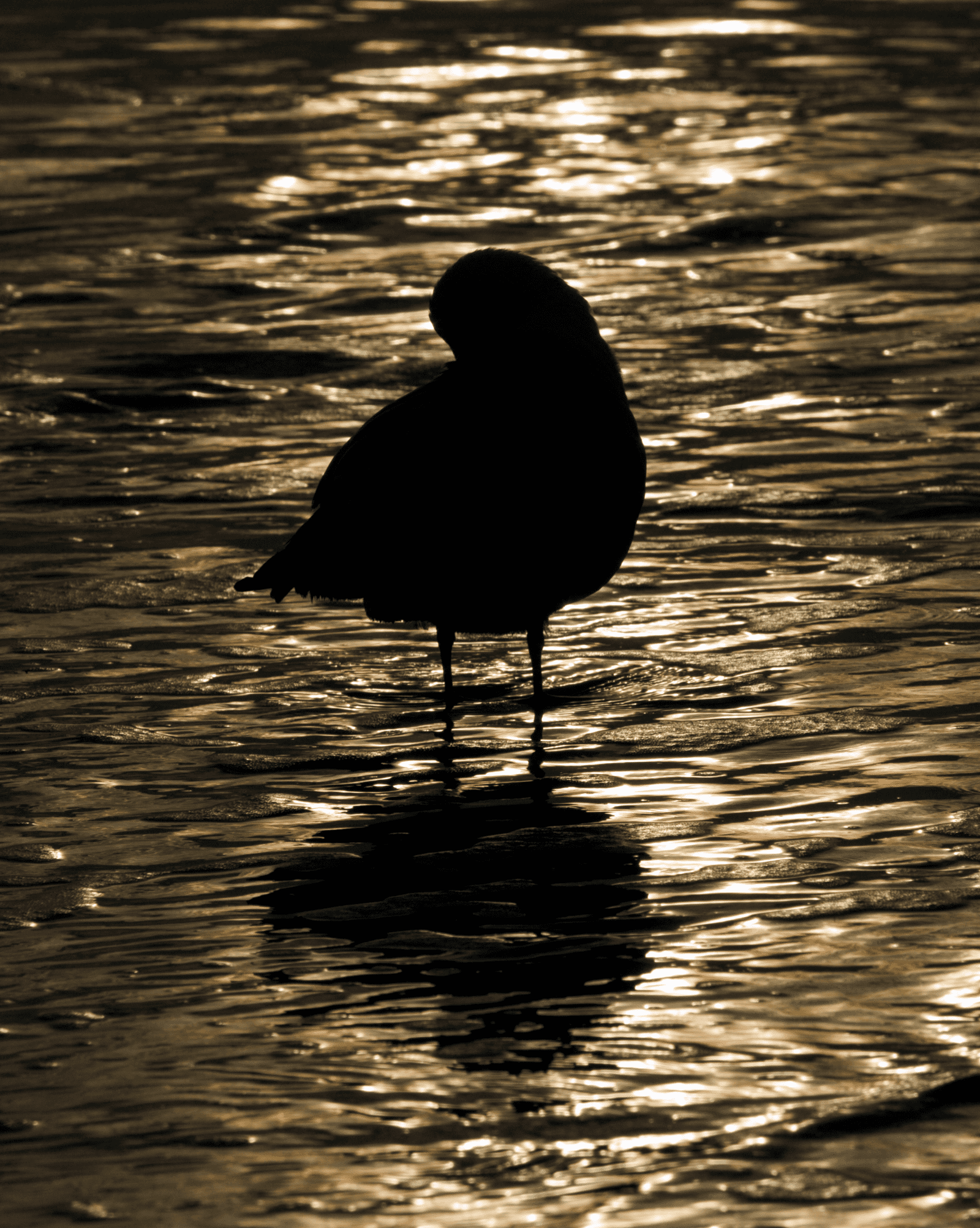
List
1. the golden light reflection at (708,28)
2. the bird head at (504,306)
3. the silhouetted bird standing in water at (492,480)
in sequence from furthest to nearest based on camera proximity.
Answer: the golden light reflection at (708,28) → the bird head at (504,306) → the silhouetted bird standing in water at (492,480)

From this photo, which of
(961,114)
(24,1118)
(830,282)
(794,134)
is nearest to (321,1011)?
(24,1118)

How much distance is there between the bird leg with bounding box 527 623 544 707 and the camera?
23.6 ft

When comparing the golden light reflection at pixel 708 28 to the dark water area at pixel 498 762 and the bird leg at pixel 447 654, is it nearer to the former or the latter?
the dark water area at pixel 498 762

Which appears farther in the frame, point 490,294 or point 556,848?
point 490,294

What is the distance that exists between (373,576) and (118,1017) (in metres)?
2.45

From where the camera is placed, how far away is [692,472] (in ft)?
33.0

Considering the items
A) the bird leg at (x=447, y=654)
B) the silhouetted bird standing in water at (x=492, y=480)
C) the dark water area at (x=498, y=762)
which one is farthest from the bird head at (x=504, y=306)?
the dark water area at (x=498, y=762)

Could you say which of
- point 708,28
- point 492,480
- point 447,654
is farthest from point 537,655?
point 708,28

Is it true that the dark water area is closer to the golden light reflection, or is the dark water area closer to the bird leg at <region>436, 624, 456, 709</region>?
the bird leg at <region>436, 624, 456, 709</region>

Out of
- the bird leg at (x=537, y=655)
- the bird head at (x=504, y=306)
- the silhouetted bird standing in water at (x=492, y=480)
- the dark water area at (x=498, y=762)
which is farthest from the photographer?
the bird leg at (x=537, y=655)

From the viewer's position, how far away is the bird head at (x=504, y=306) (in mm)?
7094

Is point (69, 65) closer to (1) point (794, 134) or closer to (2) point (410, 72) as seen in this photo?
(2) point (410, 72)

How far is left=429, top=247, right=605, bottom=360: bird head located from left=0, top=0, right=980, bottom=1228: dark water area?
124 cm

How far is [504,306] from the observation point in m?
7.21
